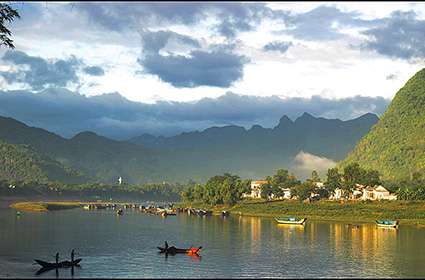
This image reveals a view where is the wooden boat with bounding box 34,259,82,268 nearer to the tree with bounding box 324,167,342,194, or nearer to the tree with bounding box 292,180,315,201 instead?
the tree with bounding box 292,180,315,201

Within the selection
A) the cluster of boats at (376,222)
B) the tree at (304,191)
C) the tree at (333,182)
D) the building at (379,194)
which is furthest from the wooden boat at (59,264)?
the building at (379,194)

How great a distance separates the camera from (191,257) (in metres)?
80.3

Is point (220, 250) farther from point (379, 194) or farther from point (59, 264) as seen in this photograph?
point (379, 194)

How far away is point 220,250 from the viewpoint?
8956cm

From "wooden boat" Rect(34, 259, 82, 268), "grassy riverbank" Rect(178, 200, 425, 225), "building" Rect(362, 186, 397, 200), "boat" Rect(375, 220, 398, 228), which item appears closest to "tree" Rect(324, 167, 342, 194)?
→ "building" Rect(362, 186, 397, 200)

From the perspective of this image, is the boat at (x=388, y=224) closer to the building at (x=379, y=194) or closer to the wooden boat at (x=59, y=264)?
the building at (x=379, y=194)

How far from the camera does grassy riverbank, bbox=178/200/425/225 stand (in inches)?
5920

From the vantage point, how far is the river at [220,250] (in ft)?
226

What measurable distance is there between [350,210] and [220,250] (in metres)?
81.6

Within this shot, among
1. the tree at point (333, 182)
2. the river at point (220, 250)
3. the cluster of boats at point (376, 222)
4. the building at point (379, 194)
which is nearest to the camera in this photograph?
the river at point (220, 250)

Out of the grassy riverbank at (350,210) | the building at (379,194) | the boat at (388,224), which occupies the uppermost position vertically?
the building at (379,194)

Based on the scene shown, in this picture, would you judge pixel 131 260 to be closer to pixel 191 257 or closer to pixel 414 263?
pixel 191 257

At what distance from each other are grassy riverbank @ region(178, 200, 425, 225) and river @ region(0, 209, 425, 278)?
50.5 feet

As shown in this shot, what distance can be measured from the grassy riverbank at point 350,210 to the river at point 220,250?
50.5ft
